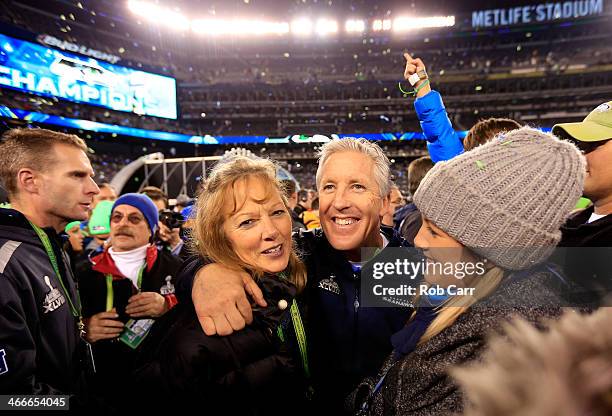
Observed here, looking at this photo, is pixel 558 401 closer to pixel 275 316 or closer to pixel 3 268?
pixel 275 316

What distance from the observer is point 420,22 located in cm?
3189

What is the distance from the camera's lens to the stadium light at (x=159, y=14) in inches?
1068

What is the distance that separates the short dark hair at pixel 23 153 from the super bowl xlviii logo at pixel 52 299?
704 millimetres

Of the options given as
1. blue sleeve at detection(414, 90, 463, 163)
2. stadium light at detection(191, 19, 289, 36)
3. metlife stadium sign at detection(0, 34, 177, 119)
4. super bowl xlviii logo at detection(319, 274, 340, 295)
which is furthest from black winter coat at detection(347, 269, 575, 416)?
stadium light at detection(191, 19, 289, 36)

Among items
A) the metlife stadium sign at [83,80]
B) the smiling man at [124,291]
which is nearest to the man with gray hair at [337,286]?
the smiling man at [124,291]

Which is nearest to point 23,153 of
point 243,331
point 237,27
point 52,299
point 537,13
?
point 52,299

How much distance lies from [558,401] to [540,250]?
753mm

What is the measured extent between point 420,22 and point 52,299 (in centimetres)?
3572

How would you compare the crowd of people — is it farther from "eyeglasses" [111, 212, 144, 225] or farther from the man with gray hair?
"eyeglasses" [111, 212, 144, 225]

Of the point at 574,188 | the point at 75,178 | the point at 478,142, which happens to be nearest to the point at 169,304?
the point at 75,178

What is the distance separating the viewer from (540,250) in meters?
1.02

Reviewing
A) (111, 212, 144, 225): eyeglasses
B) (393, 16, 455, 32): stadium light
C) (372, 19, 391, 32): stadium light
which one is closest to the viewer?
(111, 212, 144, 225): eyeglasses

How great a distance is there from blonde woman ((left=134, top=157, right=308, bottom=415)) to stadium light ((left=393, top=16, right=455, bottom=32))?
34685mm

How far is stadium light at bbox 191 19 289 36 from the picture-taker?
102 ft
